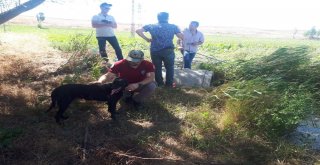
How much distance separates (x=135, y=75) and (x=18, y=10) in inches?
131

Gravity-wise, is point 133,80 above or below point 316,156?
above

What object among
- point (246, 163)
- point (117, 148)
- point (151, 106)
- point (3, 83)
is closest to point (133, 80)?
point (151, 106)

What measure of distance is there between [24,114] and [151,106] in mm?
2109

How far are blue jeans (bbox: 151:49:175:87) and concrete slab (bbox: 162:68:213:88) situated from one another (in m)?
0.55

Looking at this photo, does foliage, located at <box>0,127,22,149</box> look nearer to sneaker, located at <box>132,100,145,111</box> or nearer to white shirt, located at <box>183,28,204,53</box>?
sneaker, located at <box>132,100,145,111</box>

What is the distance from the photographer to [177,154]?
4.35 metres

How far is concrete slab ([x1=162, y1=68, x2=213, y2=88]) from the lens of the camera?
775cm

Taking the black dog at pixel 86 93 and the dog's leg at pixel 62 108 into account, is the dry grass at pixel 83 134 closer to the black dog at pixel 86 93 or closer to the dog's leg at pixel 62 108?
the dog's leg at pixel 62 108

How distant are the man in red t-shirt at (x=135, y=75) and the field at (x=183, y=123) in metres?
0.25

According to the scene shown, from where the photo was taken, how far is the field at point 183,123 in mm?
4148

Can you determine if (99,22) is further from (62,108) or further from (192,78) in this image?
(62,108)

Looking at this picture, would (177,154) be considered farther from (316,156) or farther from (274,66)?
(274,66)

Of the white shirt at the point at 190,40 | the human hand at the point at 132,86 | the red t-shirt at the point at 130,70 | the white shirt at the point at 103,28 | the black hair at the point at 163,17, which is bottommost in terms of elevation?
the human hand at the point at 132,86

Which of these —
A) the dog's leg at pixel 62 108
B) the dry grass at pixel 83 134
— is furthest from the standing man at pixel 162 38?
the dog's leg at pixel 62 108
